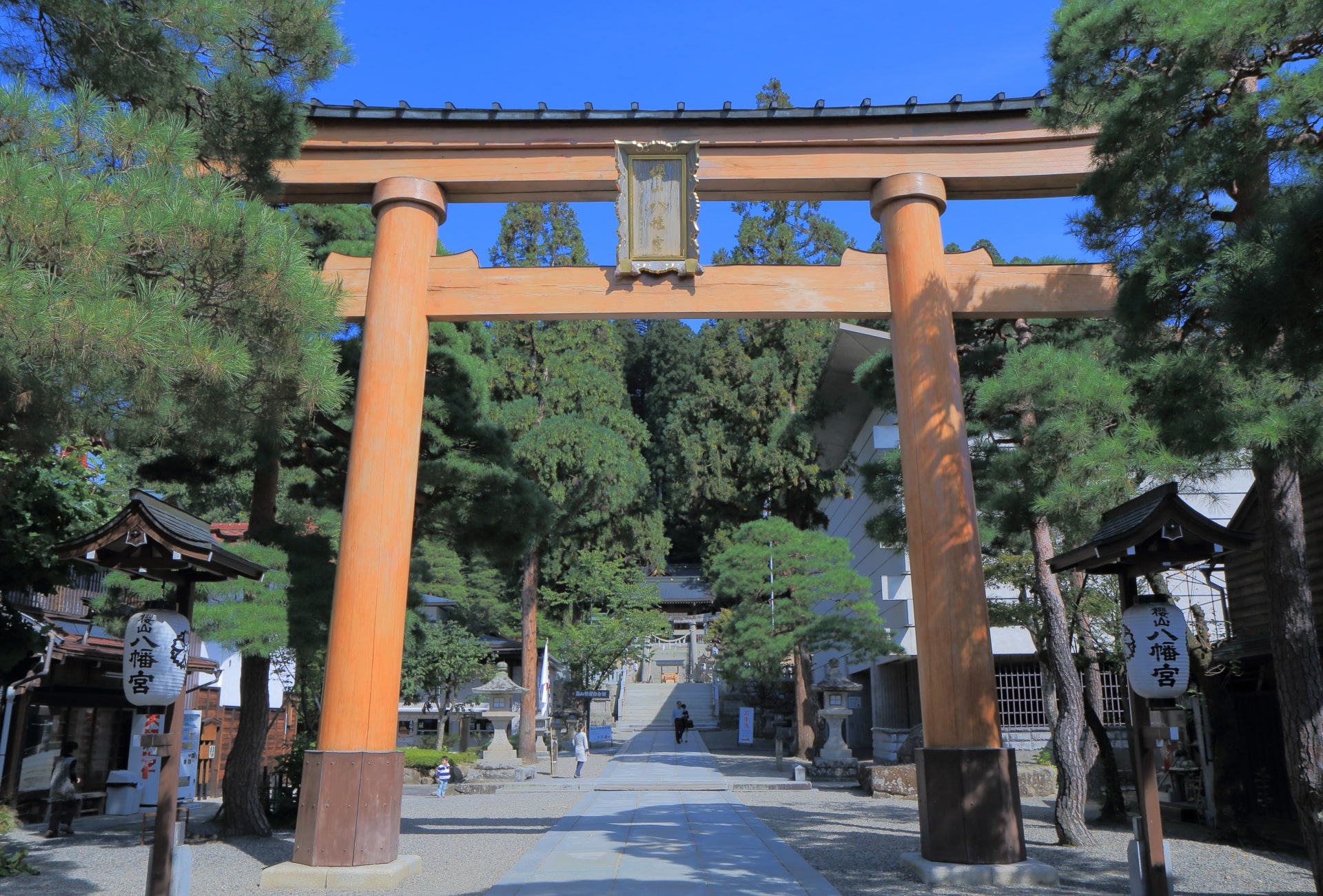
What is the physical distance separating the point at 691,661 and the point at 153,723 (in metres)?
31.0

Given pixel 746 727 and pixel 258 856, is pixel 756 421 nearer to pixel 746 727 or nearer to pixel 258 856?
pixel 746 727

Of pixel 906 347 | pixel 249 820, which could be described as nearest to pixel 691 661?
pixel 249 820

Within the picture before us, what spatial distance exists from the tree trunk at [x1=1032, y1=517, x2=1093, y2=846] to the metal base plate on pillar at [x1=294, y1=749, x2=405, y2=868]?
7156mm

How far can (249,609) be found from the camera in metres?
10.1

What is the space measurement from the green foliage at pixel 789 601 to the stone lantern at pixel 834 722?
0.86m

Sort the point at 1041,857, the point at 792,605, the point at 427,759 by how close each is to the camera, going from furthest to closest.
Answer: the point at 792,605 → the point at 427,759 → the point at 1041,857

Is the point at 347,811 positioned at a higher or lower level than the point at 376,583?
lower

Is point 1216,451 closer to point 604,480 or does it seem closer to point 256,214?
point 256,214

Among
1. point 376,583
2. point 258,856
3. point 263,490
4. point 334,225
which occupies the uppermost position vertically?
point 334,225

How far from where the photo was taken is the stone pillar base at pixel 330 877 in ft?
25.6

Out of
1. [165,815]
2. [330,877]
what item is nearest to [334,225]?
[330,877]

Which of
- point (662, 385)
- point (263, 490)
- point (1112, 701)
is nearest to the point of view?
Result: point (263, 490)

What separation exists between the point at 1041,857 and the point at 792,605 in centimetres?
1268

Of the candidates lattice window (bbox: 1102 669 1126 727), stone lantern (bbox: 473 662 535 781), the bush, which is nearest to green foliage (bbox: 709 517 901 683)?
lattice window (bbox: 1102 669 1126 727)
